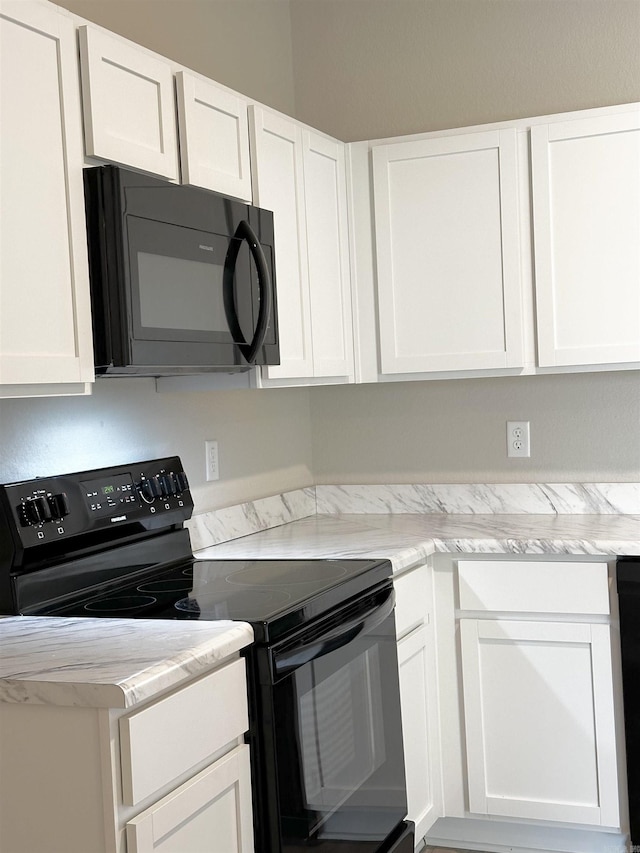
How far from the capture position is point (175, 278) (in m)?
2.13

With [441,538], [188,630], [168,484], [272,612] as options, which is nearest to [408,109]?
[441,538]

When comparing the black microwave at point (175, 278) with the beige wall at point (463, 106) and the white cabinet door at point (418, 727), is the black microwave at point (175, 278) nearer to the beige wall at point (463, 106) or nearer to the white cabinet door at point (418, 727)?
the white cabinet door at point (418, 727)

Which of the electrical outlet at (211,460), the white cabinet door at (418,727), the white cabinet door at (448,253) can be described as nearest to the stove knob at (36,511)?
the electrical outlet at (211,460)

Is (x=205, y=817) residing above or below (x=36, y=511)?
below

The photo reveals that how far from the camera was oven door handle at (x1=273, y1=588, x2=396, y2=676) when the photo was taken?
1.90 meters

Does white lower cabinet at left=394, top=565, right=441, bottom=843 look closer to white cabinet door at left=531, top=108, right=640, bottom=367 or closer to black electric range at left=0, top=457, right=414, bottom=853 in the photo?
black electric range at left=0, top=457, right=414, bottom=853

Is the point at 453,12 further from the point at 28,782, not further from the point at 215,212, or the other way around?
the point at 28,782

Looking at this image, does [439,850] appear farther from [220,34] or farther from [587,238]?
[220,34]

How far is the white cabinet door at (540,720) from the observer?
105 inches

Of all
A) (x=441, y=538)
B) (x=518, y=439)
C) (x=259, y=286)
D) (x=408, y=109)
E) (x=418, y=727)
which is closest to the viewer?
(x=259, y=286)

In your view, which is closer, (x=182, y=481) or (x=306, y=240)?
(x=182, y=481)

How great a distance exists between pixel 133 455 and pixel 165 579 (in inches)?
14.3

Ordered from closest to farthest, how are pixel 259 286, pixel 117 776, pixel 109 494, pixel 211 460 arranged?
pixel 117 776, pixel 109 494, pixel 259 286, pixel 211 460

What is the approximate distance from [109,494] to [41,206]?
0.73 meters
